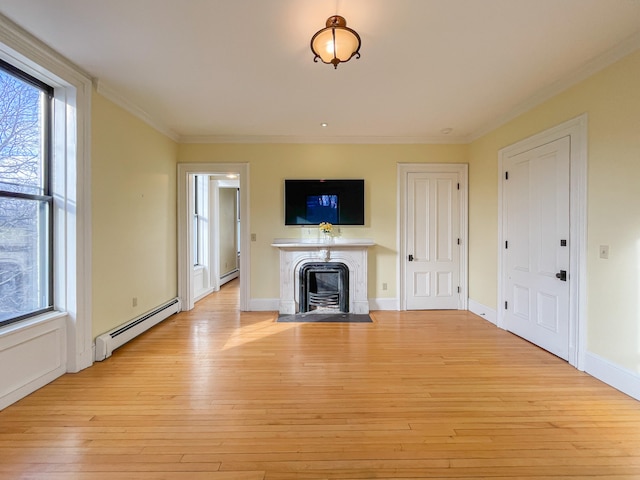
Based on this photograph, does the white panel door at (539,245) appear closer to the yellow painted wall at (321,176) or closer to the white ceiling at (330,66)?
the white ceiling at (330,66)

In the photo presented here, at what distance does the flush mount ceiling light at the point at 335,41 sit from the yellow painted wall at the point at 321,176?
2.44m

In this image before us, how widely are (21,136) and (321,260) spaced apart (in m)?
3.37

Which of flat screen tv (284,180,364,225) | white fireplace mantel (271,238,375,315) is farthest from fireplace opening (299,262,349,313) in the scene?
flat screen tv (284,180,364,225)

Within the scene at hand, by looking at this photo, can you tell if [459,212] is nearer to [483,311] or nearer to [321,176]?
[483,311]

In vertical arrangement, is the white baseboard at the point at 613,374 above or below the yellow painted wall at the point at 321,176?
below

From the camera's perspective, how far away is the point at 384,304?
4551 mm

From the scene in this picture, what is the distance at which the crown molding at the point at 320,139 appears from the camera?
4441 mm

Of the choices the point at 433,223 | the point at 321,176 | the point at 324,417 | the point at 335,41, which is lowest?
the point at 324,417

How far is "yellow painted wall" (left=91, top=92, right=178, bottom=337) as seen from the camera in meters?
2.85

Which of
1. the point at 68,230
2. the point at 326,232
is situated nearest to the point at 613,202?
the point at 326,232

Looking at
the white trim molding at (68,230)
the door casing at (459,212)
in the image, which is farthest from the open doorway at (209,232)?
the door casing at (459,212)

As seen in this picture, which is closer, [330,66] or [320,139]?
[330,66]

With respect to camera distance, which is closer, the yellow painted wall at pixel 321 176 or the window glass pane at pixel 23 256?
the window glass pane at pixel 23 256

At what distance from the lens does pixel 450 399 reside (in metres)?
2.18
